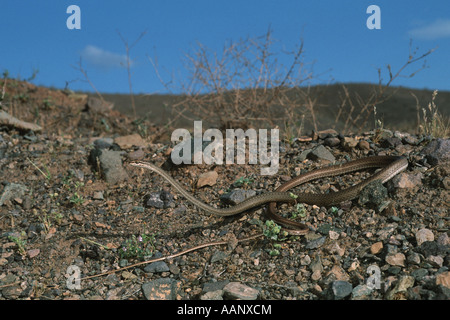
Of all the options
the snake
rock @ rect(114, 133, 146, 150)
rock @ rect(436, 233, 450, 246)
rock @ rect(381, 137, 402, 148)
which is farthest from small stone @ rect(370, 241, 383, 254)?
rock @ rect(114, 133, 146, 150)

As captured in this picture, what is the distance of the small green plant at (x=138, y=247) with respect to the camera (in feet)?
16.5

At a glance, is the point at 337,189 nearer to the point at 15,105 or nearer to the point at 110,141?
the point at 110,141

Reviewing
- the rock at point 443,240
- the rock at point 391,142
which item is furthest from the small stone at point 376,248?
the rock at point 391,142

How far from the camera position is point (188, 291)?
444 cm

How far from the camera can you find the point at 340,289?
4004 millimetres

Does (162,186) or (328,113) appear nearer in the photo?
(162,186)

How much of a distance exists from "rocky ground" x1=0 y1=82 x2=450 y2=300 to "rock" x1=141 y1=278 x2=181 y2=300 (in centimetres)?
1

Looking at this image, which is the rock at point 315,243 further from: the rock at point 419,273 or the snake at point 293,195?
the rock at point 419,273

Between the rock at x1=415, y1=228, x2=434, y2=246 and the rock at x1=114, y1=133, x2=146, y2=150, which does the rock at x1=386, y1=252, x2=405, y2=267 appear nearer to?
the rock at x1=415, y1=228, x2=434, y2=246

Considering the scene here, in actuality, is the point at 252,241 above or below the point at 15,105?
below

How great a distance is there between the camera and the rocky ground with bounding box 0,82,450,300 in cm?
434

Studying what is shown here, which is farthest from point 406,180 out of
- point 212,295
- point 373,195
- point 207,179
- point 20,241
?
point 20,241
